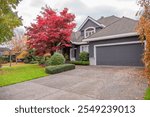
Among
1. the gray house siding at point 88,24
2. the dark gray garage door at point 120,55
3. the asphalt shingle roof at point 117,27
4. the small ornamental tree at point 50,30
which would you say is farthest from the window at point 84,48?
the dark gray garage door at point 120,55

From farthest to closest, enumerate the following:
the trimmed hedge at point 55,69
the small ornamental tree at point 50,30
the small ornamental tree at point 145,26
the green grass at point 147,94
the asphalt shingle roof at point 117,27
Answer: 1. the small ornamental tree at point 50,30
2. the asphalt shingle roof at point 117,27
3. the trimmed hedge at point 55,69
4. the green grass at point 147,94
5. the small ornamental tree at point 145,26

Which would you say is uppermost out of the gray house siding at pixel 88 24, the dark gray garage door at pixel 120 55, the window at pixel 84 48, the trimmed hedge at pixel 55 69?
the gray house siding at pixel 88 24

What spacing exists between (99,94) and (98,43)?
36.1ft

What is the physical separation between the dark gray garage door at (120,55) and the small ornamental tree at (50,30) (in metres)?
4.72

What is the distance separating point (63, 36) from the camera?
18562mm

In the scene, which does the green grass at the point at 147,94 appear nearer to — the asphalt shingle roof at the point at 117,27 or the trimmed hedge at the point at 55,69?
the trimmed hedge at the point at 55,69

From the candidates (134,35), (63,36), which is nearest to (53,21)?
(63,36)

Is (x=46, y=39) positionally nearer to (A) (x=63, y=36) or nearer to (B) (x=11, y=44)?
(A) (x=63, y=36)

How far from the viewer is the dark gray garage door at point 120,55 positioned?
14.2 metres

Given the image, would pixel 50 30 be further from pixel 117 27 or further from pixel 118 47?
pixel 118 47

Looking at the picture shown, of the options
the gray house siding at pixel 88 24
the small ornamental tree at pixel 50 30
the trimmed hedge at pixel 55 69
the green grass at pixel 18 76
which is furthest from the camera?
the gray house siding at pixel 88 24

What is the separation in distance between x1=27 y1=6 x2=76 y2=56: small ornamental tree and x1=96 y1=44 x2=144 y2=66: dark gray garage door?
4723mm

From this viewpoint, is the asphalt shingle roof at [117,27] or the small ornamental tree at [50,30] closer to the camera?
the asphalt shingle roof at [117,27]

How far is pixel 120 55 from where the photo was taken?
15383 millimetres
